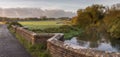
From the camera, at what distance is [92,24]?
304 ft

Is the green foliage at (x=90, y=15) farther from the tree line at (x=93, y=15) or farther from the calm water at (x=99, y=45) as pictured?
the calm water at (x=99, y=45)

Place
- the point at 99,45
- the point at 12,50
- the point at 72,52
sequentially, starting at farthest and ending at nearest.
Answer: the point at 99,45 → the point at 12,50 → the point at 72,52

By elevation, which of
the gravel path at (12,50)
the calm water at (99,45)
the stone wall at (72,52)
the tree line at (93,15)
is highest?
the stone wall at (72,52)

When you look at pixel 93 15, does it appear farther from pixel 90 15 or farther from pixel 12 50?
pixel 12 50

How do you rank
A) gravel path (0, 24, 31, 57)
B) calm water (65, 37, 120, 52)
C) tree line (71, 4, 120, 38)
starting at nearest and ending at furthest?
gravel path (0, 24, 31, 57)
calm water (65, 37, 120, 52)
tree line (71, 4, 120, 38)

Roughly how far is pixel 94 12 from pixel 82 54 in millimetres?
84118

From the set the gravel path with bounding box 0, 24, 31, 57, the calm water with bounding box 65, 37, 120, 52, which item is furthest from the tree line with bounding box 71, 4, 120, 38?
the gravel path with bounding box 0, 24, 31, 57

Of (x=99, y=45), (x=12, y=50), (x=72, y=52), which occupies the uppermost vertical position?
(x=72, y=52)

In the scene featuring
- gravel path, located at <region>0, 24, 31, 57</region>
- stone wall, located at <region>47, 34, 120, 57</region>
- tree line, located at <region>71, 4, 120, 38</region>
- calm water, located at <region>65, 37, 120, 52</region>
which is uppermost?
stone wall, located at <region>47, 34, 120, 57</region>

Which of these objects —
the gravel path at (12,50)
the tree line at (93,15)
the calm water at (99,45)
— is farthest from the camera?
the tree line at (93,15)

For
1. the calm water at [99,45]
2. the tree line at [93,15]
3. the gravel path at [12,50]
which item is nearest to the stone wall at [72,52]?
the gravel path at [12,50]

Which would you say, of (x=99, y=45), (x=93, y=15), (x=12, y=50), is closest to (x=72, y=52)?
(x=12, y=50)

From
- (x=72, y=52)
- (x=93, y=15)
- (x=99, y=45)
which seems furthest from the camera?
(x=93, y=15)

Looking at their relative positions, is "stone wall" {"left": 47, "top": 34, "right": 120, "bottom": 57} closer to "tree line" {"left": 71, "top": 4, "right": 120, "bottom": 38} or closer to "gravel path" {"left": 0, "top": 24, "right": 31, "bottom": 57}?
"gravel path" {"left": 0, "top": 24, "right": 31, "bottom": 57}
